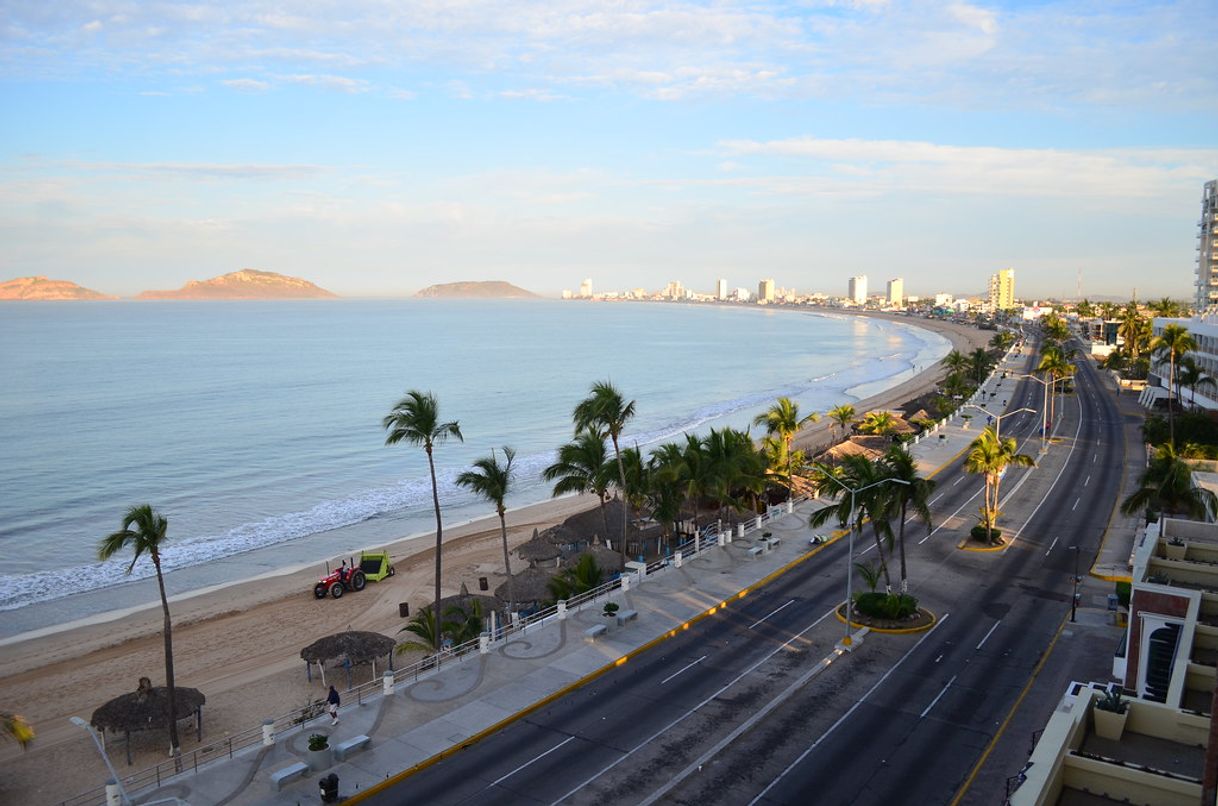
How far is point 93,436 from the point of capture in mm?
83312

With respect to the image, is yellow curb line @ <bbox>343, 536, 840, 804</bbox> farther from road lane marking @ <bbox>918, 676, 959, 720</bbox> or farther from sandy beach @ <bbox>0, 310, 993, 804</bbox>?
sandy beach @ <bbox>0, 310, 993, 804</bbox>

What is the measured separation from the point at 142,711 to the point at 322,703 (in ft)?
19.9

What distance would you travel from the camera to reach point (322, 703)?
24969mm

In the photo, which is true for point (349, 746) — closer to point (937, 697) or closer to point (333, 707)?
point (333, 707)

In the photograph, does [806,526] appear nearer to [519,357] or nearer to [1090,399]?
[1090,399]

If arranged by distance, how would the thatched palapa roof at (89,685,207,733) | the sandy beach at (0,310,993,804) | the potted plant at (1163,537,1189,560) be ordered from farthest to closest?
the potted plant at (1163,537,1189,560)
the sandy beach at (0,310,993,804)
the thatched palapa roof at (89,685,207,733)

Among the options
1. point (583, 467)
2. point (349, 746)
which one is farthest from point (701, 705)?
point (583, 467)

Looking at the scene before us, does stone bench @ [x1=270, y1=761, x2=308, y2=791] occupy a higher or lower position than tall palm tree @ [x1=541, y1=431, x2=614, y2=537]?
lower

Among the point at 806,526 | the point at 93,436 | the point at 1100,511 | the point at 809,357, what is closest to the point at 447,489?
the point at 806,526

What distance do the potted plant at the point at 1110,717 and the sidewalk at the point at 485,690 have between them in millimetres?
14627

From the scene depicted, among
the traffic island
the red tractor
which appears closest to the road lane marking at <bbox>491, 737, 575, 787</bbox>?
the traffic island

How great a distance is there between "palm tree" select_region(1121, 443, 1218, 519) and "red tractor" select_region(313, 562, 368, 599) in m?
37.1

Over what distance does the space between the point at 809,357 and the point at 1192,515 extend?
15711 centimetres

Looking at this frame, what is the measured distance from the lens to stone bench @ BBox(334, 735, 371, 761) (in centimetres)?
2161
